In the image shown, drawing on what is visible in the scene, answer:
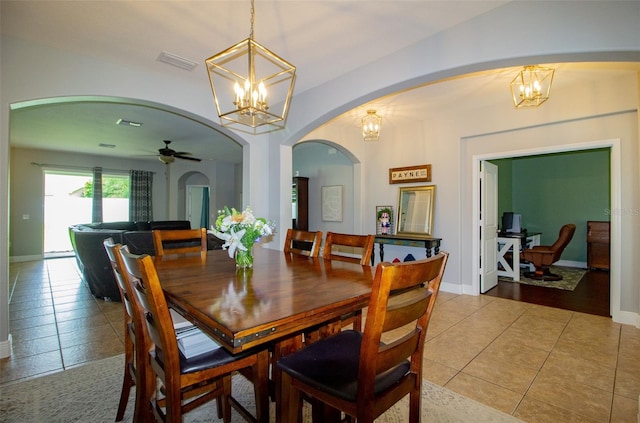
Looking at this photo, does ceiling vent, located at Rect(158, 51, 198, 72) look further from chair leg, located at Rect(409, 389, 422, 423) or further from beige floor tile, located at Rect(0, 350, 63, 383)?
chair leg, located at Rect(409, 389, 422, 423)

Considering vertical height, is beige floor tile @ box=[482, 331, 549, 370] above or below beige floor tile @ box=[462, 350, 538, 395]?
above

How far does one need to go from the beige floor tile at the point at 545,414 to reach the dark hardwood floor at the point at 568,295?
2.38 metres

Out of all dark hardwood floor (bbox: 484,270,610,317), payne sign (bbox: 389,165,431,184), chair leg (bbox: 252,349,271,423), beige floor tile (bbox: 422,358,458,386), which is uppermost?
payne sign (bbox: 389,165,431,184)

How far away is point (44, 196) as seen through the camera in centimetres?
738

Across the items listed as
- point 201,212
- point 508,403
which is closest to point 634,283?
point 508,403

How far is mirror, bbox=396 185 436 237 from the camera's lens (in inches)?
182

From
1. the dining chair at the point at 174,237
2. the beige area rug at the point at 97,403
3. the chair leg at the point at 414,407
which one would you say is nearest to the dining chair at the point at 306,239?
the dining chair at the point at 174,237

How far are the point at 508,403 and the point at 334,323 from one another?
1.31 meters

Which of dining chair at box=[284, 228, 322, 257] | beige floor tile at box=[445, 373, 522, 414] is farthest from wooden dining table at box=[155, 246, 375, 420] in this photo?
beige floor tile at box=[445, 373, 522, 414]

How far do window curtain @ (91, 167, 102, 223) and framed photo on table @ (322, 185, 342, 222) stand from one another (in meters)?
6.01

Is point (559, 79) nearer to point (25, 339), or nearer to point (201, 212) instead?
point (25, 339)

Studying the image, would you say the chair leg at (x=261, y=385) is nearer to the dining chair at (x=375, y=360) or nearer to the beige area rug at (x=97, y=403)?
the dining chair at (x=375, y=360)

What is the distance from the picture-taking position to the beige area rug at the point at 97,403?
174 cm

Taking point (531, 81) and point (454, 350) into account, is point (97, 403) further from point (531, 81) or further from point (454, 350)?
point (531, 81)
